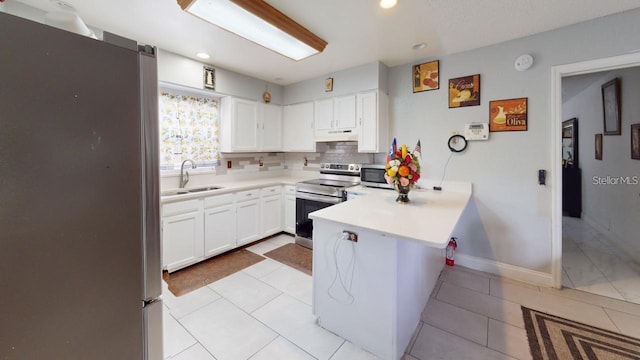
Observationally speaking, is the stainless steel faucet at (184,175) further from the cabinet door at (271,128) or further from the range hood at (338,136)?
the range hood at (338,136)

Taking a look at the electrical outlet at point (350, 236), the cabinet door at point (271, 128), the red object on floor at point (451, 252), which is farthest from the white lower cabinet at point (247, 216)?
the red object on floor at point (451, 252)

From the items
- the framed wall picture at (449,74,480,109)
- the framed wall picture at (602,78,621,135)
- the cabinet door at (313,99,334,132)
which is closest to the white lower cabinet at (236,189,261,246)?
the cabinet door at (313,99,334,132)

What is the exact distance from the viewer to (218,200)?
10.1 feet

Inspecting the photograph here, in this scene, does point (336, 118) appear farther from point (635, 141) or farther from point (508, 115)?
point (635, 141)

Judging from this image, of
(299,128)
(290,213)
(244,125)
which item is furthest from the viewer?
(299,128)

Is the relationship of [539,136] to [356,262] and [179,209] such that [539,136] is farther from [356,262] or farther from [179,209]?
[179,209]

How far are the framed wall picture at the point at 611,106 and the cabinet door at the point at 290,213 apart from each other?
171 inches

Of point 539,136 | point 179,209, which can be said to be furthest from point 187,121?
point 539,136

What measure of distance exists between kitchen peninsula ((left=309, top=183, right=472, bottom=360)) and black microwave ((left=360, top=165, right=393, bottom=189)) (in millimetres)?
1113

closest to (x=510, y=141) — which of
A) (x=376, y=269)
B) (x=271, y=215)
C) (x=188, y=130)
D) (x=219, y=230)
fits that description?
A: (x=376, y=269)

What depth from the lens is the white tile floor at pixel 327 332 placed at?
167 cm

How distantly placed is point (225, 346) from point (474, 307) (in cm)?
203

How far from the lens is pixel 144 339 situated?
2.74 ft

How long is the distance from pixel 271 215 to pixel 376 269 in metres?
2.44
